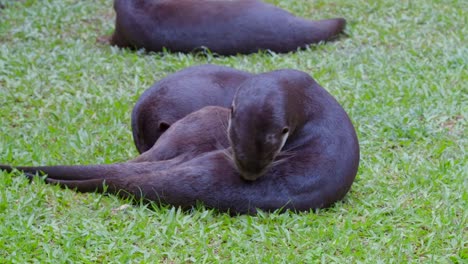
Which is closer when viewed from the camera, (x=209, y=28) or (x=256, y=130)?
(x=256, y=130)

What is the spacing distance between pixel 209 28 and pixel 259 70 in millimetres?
815

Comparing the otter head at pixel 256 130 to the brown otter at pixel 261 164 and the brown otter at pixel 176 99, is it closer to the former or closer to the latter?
the brown otter at pixel 261 164

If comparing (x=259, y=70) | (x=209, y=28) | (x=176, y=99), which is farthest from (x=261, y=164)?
(x=209, y=28)

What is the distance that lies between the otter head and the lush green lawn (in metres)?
0.35

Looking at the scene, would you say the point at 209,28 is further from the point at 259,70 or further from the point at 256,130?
the point at 256,130

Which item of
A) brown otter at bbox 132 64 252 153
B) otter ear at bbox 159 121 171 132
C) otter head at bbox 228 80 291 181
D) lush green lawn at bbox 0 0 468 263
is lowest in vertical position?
lush green lawn at bbox 0 0 468 263

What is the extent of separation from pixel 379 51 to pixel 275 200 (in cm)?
374

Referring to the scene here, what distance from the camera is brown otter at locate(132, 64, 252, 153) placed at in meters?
5.89

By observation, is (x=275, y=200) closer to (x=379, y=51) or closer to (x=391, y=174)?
(x=391, y=174)

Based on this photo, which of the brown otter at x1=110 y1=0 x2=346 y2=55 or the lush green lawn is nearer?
the lush green lawn

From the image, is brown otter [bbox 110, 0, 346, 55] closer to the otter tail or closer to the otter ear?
the otter ear

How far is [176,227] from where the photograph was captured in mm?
4789

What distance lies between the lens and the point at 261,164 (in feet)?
15.7

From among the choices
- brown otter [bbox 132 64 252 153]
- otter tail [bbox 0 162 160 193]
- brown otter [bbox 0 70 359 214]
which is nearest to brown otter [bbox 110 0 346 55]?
brown otter [bbox 132 64 252 153]
